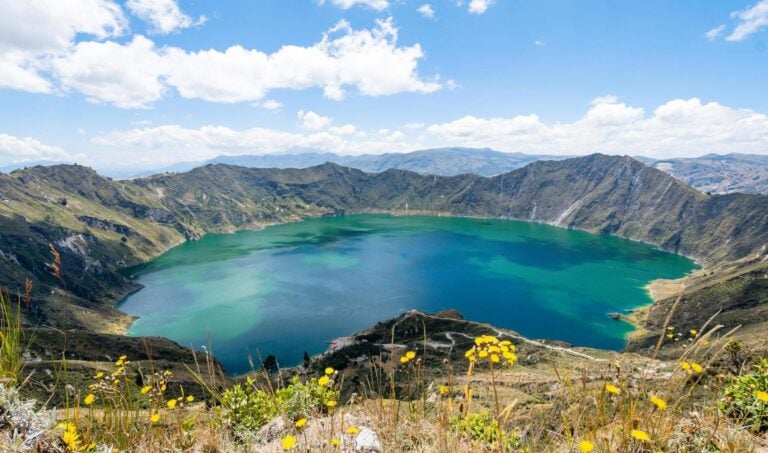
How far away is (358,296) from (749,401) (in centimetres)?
13306

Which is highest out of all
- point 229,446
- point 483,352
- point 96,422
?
point 483,352

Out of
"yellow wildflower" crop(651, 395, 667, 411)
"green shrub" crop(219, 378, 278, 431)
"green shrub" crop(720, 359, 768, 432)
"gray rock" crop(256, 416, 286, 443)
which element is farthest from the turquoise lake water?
"yellow wildflower" crop(651, 395, 667, 411)

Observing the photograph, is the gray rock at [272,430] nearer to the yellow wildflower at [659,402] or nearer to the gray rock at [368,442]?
the gray rock at [368,442]

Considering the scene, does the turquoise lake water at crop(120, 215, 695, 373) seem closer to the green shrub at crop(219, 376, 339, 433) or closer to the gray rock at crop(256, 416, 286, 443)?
the green shrub at crop(219, 376, 339, 433)

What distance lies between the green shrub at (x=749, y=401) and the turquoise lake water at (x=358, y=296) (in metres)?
91.5

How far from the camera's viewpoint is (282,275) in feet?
537

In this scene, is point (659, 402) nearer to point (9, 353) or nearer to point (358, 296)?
point (9, 353)

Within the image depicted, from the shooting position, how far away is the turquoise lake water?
104875 millimetres

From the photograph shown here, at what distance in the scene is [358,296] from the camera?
136 m

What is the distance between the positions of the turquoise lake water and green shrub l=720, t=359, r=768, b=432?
91538mm

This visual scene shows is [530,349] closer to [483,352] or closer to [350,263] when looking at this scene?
[483,352]

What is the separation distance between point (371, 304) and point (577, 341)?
2397 inches

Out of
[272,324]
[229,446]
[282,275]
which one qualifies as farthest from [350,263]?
[229,446]

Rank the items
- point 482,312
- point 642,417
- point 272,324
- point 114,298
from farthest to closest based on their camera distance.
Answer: point 114,298
point 482,312
point 272,324
point 642,417
